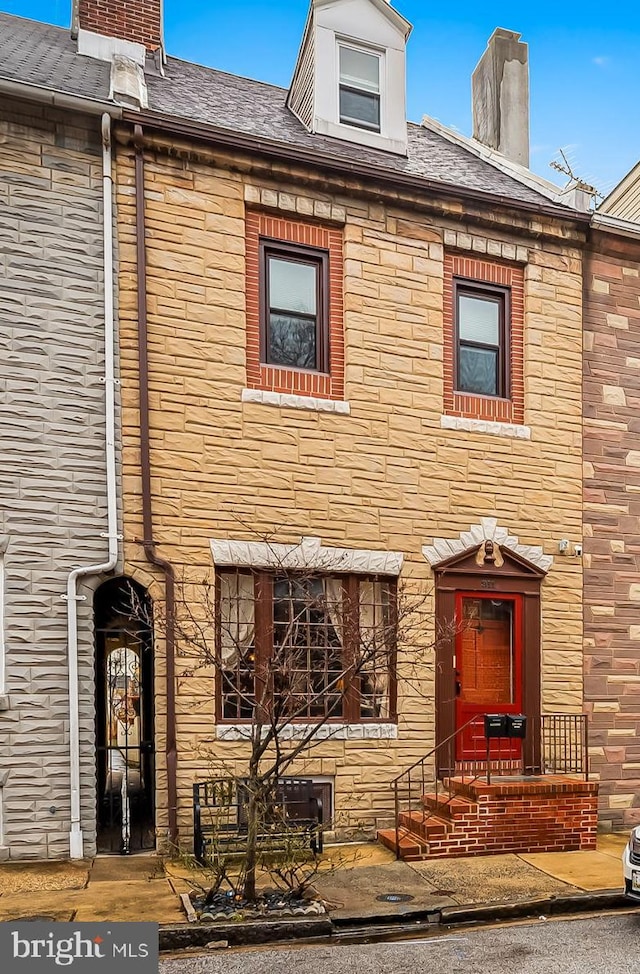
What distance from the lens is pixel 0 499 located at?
28.7 ft

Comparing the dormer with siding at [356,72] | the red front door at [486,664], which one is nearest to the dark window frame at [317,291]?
the dormer with siding at [356,72]

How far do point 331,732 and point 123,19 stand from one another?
10.0 metres

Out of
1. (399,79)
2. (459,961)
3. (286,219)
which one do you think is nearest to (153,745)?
(459,961)

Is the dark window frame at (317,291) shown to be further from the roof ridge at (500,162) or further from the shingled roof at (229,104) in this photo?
the roof ridge at (500,162)

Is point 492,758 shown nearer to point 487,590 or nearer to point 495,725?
point 495,725

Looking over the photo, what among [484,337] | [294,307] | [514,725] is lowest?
[514,725]

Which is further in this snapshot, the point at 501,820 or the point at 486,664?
the point at 486,664

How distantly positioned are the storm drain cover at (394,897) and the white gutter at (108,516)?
3040mm

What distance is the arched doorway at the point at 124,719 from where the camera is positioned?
358 inches

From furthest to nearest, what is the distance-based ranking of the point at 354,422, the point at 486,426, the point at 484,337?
1. the point at 484,337
2. the point at 486,426
3. the point at 354,422

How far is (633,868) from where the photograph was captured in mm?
7211

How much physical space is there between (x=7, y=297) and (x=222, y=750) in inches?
205

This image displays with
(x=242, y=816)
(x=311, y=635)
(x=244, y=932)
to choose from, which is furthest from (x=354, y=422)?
(x=244, y=932)

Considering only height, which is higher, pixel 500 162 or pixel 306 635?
pixel 500 162
